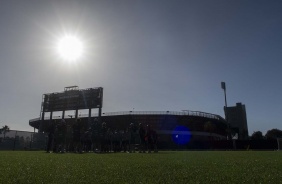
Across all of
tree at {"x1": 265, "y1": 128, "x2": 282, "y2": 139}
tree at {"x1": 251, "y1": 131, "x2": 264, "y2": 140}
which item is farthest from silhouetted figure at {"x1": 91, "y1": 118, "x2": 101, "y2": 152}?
tree at {"x1": 251, "y1": 131, "x2": 264, "y2": 140}

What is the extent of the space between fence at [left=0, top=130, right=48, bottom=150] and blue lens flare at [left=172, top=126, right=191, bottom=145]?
58.1 metres

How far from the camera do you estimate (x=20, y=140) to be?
104ft

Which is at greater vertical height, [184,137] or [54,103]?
[54,103]

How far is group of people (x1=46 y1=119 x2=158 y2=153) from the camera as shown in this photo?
1803 cm

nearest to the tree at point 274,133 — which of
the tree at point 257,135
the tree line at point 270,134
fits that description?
the tree line at point 270,134

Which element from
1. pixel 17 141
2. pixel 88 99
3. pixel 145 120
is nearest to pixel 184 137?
pixel 145 120

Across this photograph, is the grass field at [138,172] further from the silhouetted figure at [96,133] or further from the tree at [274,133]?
the tree at [274,133]

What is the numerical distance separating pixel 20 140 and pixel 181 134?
65.2m

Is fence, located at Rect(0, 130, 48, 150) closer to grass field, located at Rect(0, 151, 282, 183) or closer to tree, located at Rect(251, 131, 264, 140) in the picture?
grass field, located at Rect(0, 151, 282, 183)

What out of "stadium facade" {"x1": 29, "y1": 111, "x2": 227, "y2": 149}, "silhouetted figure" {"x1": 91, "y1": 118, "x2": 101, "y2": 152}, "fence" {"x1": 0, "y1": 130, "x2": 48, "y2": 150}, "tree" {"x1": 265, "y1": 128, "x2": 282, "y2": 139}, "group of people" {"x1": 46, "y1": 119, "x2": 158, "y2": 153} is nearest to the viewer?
"group of people" {"x1": 46, "y1": 119, "x2": 158, "y2": 153}

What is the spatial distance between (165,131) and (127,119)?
14911mm

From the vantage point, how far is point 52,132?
66.0 ft

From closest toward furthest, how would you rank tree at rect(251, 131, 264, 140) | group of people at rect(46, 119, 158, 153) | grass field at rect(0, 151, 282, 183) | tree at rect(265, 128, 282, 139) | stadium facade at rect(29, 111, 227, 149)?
1. grass field at rect(0, 151, 282, 183)
2. group of people at rect(46, 119, 158, 153)
3. stadium facade at rect(29, 111, 227, 149)
4. tree at rect(265, 128, 282, 139)
5. tree at rect(251, 131, 264, 140)

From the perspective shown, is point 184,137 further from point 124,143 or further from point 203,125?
point 124,143
